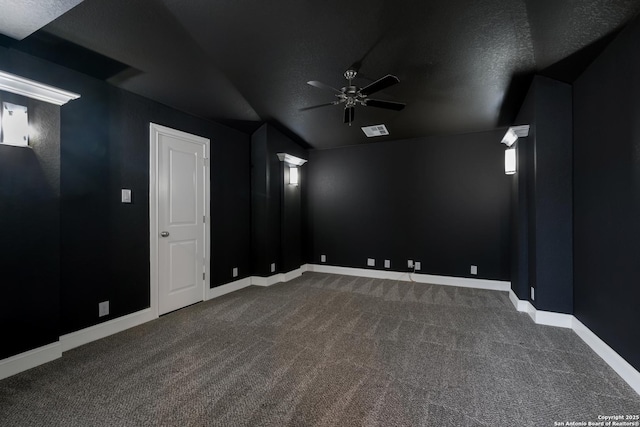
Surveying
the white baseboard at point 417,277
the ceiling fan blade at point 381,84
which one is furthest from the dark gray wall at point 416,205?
the ceiling fan blade at point 381,84

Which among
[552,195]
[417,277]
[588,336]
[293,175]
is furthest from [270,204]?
[588,336]

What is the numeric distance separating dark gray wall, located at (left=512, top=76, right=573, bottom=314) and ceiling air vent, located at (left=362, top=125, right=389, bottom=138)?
206 centimetres

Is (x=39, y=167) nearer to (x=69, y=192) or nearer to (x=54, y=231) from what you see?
(x=69, y=192)

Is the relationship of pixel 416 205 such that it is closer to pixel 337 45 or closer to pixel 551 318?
pixel 551 318

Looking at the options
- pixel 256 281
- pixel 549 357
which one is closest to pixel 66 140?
pixel 256 281

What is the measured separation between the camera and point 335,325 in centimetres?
317

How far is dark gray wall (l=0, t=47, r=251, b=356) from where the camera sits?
2383 mm

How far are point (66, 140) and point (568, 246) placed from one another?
5.18 metres

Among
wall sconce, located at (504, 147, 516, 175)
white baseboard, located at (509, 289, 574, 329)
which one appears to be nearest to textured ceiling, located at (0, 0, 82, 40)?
wall sconce, located at (504, 147, 516, 175)

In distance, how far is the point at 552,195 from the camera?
Result: 3.15 m

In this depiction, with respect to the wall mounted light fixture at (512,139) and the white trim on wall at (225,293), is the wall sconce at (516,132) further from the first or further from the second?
the white trim on wall at (225,293)

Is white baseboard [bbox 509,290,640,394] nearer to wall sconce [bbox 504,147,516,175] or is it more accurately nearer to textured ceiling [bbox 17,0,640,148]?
wall sconce [bbox 504,147,516,175]

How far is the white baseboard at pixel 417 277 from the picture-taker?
4.57 meters

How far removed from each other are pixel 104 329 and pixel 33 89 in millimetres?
2256
